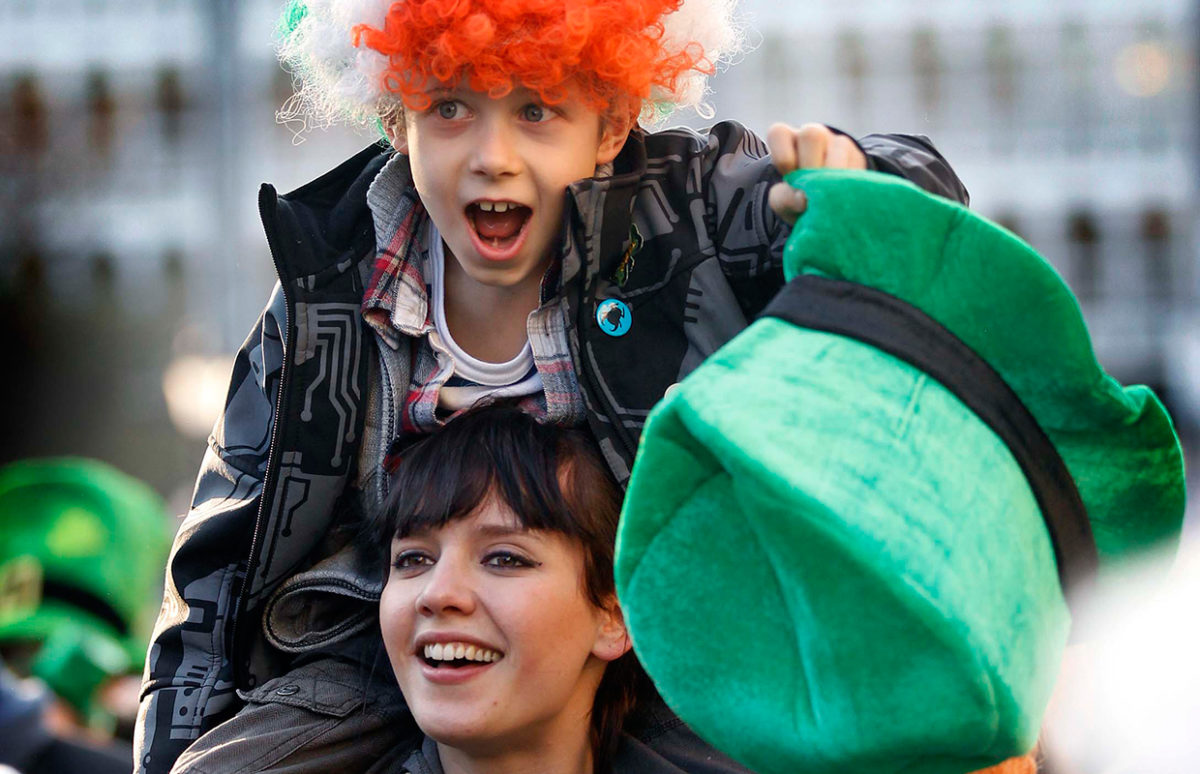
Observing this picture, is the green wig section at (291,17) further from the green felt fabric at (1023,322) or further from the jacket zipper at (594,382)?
the green felt fabric at (1023,322)

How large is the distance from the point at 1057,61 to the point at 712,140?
79.2 feet

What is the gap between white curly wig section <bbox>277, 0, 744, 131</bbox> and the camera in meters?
2.68

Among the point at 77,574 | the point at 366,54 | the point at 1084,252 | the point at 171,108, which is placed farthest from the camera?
the point at 171,108

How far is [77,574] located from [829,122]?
61.7ft

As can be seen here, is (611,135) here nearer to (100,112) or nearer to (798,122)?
(798,122)

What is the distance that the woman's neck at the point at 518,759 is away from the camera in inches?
99.5

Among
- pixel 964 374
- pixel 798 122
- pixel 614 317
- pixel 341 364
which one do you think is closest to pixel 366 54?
pixel 341 364

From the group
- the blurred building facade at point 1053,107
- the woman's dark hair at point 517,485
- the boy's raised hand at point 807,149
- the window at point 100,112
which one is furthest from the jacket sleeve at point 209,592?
the window at point 100,112

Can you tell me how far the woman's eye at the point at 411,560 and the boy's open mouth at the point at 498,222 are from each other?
0.52 m

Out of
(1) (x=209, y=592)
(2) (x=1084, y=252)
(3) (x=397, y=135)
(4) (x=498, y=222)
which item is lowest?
(2) (x=1084, y=252)

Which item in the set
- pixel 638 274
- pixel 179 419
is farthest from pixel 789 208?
pixel 179 419

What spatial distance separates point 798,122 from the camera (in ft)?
77.3

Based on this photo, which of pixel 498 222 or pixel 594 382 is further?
pixel 498 222

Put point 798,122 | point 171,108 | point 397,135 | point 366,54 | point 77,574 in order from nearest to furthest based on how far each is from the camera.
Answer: point 366,54
point 397,135
point 77,574
point 798,122
point 171,108
